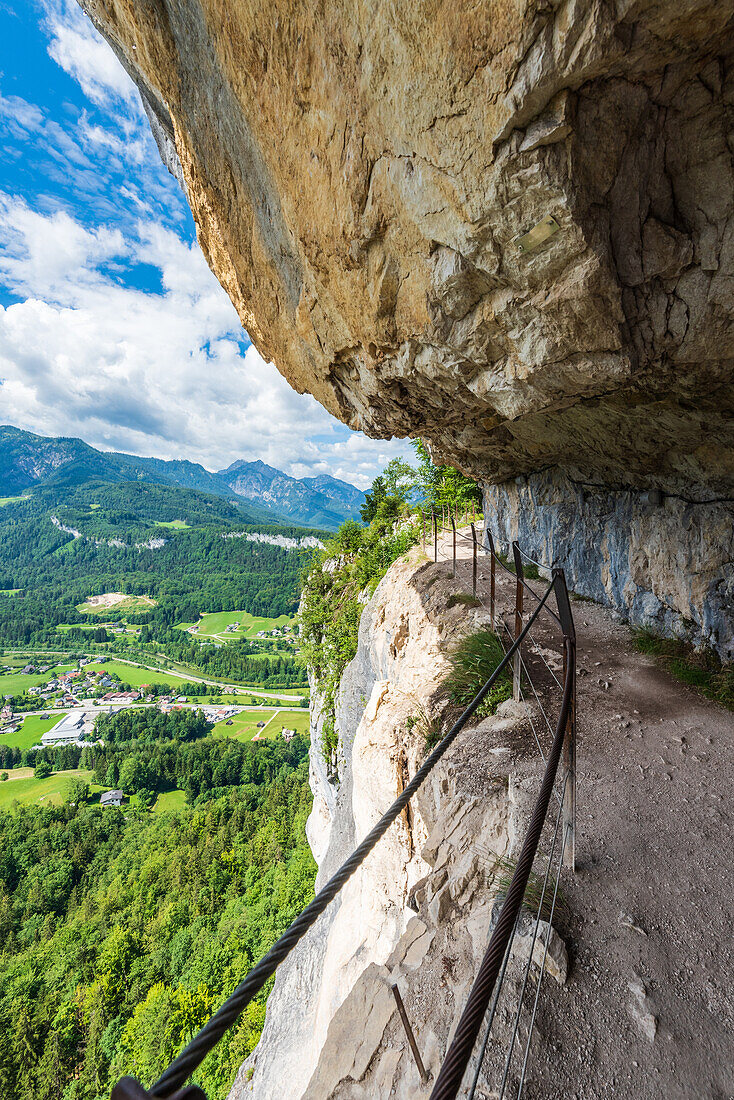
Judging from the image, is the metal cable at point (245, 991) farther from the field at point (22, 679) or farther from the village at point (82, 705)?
the field at point (22, 679)

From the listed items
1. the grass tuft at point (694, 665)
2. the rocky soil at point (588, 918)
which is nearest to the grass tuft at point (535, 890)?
the rocky soil at point (588, 918)

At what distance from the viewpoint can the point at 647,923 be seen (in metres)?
2.67

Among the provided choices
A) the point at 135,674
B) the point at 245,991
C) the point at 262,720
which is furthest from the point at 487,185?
the point at 135,674

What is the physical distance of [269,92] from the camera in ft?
15.7

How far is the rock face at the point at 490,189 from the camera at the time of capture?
302 centimetres

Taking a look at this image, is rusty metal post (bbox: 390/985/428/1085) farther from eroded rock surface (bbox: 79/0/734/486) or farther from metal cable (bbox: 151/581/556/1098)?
eroded rock surface (bbox: 79/0/734/486)

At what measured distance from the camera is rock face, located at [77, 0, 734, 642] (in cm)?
302

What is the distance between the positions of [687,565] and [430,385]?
4.45m

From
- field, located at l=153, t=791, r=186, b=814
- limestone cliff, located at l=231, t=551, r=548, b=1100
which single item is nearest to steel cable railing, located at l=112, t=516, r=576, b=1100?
limestone cliff, located at l=231, t=551, r=548, b=1100

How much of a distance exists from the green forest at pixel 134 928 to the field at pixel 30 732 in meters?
38.8

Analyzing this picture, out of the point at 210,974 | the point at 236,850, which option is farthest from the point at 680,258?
the point at 236,850

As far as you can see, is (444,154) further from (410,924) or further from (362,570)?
(362,570)

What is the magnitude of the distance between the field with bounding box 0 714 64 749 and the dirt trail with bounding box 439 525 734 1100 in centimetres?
9736

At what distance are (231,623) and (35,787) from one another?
270ft
